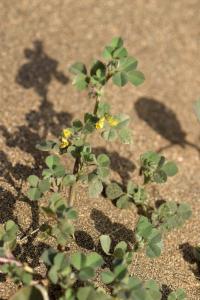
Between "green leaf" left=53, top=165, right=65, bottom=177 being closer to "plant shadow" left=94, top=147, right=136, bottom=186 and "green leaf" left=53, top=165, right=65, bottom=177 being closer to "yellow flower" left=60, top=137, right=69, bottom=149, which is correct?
"yellow flower" left=60, top=137, right=69, bottom=149

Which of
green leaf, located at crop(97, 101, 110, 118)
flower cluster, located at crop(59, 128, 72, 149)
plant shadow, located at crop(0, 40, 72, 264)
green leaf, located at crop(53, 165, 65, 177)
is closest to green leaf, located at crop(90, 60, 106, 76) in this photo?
green leaf, located at crop(97, 101, 110, 118)

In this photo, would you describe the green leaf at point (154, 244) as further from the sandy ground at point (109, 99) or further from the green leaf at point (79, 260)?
the green leaf at point (79, 260)

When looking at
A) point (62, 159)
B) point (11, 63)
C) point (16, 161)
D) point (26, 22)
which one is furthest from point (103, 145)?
point (26, 22)

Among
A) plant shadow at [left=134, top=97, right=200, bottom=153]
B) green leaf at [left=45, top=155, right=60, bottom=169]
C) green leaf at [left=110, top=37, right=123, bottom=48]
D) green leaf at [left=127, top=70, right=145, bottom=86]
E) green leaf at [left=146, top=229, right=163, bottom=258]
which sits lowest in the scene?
green leaf at [left=146, top=229, right=163, bottom=258]

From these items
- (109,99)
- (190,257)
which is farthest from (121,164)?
(190,257)

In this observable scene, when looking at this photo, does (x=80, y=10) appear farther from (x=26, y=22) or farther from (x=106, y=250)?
(x=106, y=250)

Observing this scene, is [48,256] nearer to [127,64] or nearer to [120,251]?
[120,251]

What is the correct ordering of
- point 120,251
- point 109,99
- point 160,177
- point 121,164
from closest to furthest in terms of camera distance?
point 120,251
point 160,177
point 121,164
point 109,99

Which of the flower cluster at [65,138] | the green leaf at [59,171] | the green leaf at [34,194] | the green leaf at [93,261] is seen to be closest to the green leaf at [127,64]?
the flower cluster at [65,138]
